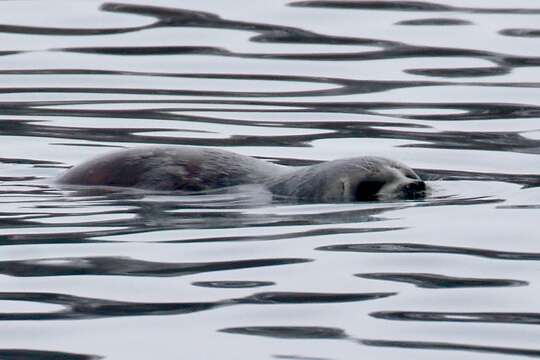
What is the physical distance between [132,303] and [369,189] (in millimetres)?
2746

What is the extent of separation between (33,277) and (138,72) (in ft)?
22.1

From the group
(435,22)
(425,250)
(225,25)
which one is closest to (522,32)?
(435,22)

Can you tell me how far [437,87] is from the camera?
13758 millimetres

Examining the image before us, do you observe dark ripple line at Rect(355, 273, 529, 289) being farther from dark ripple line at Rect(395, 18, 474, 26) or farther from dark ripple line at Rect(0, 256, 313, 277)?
dark ripple line at Rect(395, 18, 474, 26)

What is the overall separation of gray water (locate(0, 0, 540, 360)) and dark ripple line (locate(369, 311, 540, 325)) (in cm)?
2

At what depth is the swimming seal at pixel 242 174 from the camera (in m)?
9.65

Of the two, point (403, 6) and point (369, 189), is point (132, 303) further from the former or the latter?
point (403, 6)

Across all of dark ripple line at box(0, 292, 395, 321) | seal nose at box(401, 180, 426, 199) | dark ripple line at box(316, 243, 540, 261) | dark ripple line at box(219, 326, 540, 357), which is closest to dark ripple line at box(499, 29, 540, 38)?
seal nose at box(401, 180, 426, 199)

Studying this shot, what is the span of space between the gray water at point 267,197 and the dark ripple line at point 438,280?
2 centimetres

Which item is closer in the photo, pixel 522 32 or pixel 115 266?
pixel 115 266

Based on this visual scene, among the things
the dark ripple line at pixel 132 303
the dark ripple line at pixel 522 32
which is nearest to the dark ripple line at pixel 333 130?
the dark ripple line at pixel 522 32

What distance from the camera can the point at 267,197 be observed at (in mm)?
9750

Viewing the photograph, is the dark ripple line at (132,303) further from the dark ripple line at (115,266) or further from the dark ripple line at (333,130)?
the dark ripple line at (333,130)

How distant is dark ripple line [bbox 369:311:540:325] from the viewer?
273 inches
